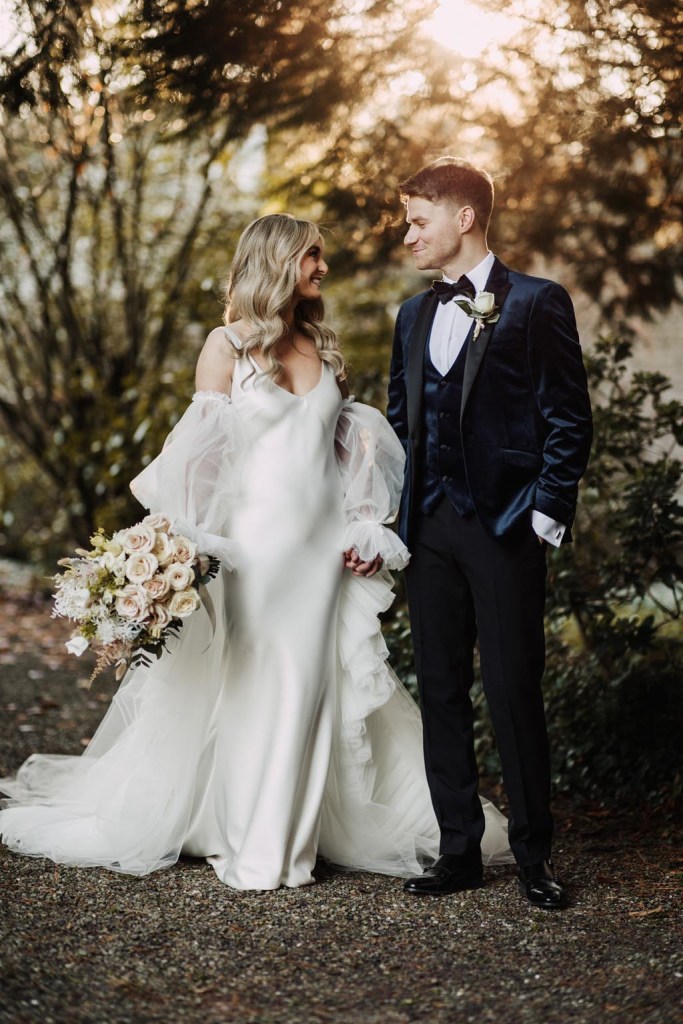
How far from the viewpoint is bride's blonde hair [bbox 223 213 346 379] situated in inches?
138

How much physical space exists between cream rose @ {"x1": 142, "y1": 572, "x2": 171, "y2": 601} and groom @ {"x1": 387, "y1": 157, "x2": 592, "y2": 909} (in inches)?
31.9

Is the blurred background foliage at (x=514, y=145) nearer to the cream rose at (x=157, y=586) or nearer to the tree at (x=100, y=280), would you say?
the tree at (x=100, y=280)

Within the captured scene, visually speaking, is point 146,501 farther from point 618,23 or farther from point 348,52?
point 618,23

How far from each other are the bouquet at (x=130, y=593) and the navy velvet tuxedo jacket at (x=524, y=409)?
37.0 inches

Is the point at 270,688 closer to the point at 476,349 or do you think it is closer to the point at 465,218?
the point at 476,349

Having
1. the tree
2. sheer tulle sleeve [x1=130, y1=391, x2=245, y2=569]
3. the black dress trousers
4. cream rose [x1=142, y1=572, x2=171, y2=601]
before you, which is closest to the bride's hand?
the black dress trousers

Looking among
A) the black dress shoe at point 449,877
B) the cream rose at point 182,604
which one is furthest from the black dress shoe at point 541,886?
the cream rose at point 182,604

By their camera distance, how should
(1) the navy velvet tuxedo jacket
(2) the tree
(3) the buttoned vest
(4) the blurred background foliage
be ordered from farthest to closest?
(2) the tree
(4) the blurred background foliage
(3) the buttoned vest
(1) the navy velvet tuxedo jacket

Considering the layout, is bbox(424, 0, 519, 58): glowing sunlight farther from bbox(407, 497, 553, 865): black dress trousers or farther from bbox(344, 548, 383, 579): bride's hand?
bbox(344, 548, 383, 579): bride's hand

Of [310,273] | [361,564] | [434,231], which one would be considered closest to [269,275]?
[310,273]

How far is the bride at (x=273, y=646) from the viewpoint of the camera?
3.46 m

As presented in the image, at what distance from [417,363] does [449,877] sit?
1.65 metres

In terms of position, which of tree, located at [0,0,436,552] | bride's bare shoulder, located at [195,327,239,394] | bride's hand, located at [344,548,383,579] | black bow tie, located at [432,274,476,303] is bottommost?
bride's hand, located at [344,548,383,579]

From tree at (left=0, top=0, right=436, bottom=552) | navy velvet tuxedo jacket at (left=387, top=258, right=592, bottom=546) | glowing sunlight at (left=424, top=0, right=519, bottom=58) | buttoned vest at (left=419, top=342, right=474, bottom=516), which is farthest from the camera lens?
tree at (left=0, top=0, right=436, bottom=552)
